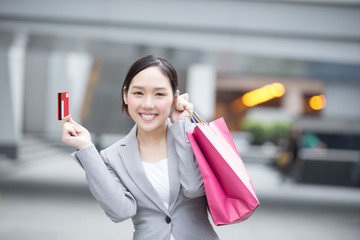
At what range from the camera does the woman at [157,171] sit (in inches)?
68.9

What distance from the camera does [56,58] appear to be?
2008cm

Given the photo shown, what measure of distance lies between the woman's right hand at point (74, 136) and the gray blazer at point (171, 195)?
13cm

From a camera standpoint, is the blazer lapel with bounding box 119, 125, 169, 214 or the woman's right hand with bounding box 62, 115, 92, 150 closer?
the woman's right hand with bounding box 62, 115, 92, 150

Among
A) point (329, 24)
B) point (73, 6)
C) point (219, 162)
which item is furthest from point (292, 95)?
point (219, 162)

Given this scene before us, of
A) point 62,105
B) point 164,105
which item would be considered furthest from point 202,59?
point 62,105

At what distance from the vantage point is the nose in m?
1.76

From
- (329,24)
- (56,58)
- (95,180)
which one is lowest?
(95,180)

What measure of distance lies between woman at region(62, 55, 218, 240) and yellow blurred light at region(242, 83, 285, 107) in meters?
21.3

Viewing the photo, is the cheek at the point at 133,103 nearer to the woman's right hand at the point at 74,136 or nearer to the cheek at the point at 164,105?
the cheek at the point at 164,105

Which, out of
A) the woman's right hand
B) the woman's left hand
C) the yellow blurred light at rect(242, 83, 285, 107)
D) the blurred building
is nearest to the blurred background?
the blurred building

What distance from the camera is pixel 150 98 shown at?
69.8 inches

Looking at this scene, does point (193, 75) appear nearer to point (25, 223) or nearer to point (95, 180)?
point (25, 223)

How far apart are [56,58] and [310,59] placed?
16.3 m

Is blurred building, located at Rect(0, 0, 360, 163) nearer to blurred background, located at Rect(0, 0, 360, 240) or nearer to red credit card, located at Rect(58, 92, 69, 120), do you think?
blurred background, located at Rect(0, 0, 360, 240)
